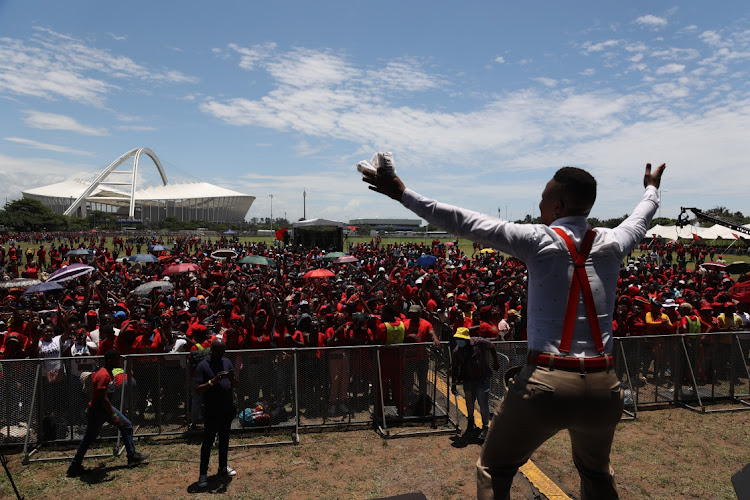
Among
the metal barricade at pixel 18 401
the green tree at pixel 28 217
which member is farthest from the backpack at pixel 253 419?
the green tree at pixel 28 217

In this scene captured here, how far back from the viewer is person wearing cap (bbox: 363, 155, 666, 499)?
2078 mm

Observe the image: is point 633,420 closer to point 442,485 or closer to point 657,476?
point 657,476

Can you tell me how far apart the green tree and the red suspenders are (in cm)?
10552

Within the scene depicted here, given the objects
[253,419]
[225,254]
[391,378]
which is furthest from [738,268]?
[225,254]

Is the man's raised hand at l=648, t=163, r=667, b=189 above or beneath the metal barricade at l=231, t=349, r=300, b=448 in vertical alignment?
above

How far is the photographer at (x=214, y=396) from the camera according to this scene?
5.54 meters

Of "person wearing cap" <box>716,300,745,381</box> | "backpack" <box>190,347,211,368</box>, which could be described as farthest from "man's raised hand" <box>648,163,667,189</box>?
"person wearing cap" <box>716,300,745,381</box>

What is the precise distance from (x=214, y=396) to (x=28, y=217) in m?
105

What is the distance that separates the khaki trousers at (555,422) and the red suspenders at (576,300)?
132 mm

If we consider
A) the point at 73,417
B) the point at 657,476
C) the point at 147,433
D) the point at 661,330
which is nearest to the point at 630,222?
the point at 657,476

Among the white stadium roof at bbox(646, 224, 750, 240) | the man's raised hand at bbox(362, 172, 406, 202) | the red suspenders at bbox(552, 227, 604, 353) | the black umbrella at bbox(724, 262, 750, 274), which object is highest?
the white stadium roof at bbox(646, 224, 750, 240)

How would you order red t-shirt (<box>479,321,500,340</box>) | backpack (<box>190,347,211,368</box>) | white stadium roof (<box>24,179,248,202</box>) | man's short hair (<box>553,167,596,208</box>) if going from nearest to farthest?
1. man's short hair (<box>553,167,596,208</box>)
2. backpack (<box>190,347,211,368</box>)
3. red t-shirt (<box>479,321,500,340</box>)
4. white stadium roof (<box>24,179,248,202</box>)

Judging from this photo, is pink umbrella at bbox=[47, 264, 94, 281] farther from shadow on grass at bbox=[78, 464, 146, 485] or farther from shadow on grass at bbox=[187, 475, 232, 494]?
shadow on grass at bbox=[187, 475, 232, 494]

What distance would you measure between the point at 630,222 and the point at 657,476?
15.5 ft
